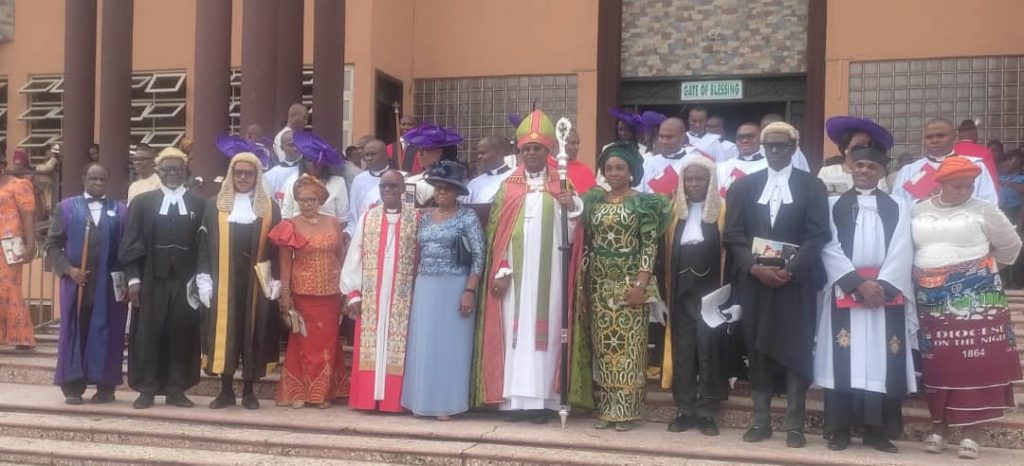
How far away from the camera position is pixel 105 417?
318 inches

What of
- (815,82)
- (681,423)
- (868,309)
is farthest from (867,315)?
(815,82)

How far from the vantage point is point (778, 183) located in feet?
23.0

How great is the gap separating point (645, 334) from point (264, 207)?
9.51 ft

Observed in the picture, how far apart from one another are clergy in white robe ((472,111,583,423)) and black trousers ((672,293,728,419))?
2.64ft

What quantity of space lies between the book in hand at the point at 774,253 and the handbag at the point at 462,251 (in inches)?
76.2

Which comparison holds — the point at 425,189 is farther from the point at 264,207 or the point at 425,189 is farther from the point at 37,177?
the point at 37,177

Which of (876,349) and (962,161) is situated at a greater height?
(962,161)

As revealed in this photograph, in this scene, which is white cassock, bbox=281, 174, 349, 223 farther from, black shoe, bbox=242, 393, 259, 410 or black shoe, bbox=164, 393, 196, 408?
black shoe, bbox=164, 393, 196, 408

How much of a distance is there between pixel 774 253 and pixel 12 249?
6.83m

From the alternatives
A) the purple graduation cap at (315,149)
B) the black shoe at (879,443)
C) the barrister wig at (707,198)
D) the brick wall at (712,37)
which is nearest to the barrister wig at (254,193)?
the purple graduation cap at (315,149)

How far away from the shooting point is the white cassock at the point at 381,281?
7.90m

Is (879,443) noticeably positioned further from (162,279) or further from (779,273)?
(162,279)

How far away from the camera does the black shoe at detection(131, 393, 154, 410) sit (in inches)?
322

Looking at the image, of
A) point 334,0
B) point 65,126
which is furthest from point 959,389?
point 65,126
